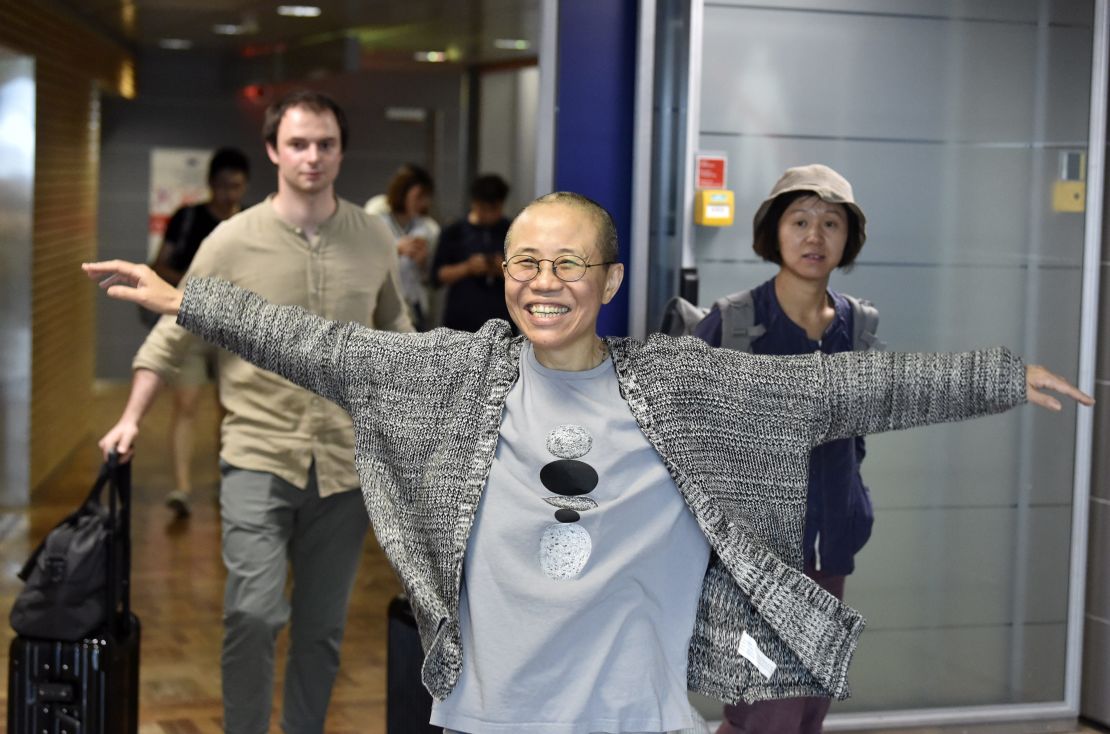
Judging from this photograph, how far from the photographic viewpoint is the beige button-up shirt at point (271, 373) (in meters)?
3.74

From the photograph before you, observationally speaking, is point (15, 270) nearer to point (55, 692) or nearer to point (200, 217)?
point (200, 217)

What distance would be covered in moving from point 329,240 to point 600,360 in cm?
150

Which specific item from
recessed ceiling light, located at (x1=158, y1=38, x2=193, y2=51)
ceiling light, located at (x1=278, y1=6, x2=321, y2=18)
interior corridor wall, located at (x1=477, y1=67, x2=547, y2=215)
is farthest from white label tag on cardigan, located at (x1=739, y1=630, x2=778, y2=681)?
recessed ceiling light, located at (x1=158, y1=38, x2=193, y2=51)

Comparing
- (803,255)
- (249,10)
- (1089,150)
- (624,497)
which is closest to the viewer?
(624,497)

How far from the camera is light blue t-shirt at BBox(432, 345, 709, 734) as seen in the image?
238 centimetres

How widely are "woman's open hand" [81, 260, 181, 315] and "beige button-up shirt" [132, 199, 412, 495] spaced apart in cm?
100

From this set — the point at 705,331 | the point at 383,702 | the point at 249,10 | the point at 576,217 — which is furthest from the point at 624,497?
the point at 249,10

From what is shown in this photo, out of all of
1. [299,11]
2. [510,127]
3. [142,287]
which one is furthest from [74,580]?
[510,127]

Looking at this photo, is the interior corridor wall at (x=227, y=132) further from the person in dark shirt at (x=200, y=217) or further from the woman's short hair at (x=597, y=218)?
the woman's short hair at (x=597, y=218)

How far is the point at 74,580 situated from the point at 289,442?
0.64 m

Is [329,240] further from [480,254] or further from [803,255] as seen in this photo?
[480,254]

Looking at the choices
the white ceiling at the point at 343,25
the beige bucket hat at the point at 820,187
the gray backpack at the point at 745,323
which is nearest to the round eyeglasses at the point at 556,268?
the gray backpack at the point at 745,323

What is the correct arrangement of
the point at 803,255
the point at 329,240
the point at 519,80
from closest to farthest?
the point at 803,255 → the point at 329,240 → the point at 519,80

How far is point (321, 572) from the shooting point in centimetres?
390
